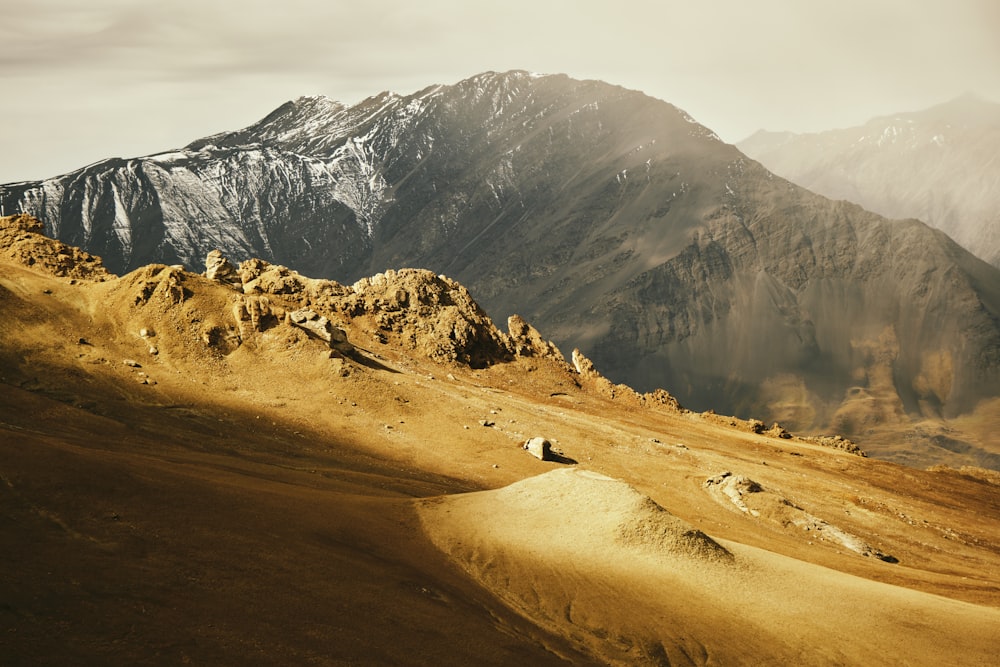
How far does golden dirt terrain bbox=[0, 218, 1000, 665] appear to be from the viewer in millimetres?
13062

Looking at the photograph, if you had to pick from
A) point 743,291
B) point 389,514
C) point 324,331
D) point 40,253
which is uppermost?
point 743,291

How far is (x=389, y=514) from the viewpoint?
71.8ft

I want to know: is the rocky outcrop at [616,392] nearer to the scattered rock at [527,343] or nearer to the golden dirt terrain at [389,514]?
the scattered rock at [527,343]

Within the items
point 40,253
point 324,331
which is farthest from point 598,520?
point 40,253

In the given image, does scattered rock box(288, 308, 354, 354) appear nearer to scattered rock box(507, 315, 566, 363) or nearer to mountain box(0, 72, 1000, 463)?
scattered rock box(507, 315, 566, 363)

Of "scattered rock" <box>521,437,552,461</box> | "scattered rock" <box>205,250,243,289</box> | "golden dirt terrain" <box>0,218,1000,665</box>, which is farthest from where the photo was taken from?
"scattered rock" <box>205,250,243,289</box>

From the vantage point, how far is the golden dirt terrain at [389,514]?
13062 mm

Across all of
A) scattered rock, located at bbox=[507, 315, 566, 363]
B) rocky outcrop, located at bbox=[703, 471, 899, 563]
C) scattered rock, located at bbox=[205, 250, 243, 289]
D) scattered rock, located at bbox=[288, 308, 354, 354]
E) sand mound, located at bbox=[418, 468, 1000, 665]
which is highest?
scattered rock, located at bbox=[205, 250, 243, 289]

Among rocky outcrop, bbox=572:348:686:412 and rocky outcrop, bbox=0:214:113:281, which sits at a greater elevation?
rocky outcrop, bbox=0:214:113:281

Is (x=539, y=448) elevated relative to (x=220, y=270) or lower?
lower

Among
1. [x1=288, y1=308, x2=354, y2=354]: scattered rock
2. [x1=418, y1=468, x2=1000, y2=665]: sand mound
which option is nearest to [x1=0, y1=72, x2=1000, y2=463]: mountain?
[x1=288, y1=308, x2=354, y2=354]: scattered rock

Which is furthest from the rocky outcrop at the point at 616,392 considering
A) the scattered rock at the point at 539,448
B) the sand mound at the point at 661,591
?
the sand mound at the point at 661,591

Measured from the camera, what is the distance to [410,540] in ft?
66.4

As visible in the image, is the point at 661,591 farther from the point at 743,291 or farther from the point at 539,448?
the point at 743,291
